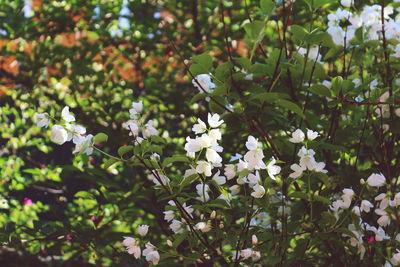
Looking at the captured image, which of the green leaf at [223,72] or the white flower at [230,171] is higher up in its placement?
the green leaf at [223,72]

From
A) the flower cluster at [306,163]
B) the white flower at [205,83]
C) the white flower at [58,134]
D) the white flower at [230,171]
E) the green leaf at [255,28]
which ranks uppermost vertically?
the green leaf at [255,28]

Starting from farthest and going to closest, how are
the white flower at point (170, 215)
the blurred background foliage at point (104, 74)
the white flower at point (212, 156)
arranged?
1. the blurred background foliage at point (104, 74)
2. the white flower at point (170, 215)
3. the white flower at point (212, 156)

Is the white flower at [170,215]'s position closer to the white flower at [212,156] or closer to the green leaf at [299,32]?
the white flower at [212,156]

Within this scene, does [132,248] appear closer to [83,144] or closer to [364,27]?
[83,144]

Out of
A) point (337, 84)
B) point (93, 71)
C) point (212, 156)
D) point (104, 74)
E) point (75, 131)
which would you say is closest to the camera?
point (212, 156)

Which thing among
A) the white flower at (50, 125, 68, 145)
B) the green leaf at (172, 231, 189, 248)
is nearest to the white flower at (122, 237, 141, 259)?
the green leaf at (172, 231, 189, 248)

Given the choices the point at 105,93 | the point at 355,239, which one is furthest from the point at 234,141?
the point at 355,239

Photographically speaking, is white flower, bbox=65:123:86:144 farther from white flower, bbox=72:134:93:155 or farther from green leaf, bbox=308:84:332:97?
green leaf, bbox=308:84:332:97

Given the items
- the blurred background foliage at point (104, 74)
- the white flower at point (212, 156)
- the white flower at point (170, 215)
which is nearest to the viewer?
the white flower at point (212, 156)

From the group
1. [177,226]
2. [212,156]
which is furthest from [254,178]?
[177,226]

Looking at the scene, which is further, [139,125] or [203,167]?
[139,125]

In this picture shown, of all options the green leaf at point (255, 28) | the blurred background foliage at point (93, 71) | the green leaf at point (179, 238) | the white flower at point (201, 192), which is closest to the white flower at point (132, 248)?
the green leaf at point (179, 238)

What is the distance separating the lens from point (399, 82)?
1696 millimetres

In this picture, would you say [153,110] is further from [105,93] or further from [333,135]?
[333,135]
